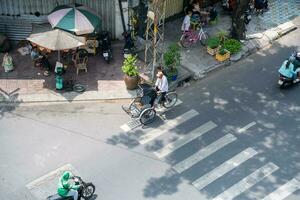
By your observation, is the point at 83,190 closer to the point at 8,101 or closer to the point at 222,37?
the point at 8,101

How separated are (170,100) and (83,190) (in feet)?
20.2

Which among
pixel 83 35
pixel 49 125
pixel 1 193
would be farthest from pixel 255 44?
pixel 1 193

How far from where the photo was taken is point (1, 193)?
17.9 m

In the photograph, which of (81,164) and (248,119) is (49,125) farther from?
(248,119)

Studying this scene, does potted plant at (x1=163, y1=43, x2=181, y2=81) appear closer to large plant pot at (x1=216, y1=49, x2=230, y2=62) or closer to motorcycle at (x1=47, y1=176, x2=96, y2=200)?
large plant pot at (x1=216, y1=49, x2=230, y2=62)

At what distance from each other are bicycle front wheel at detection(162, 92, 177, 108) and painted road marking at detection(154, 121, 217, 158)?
1.78 m

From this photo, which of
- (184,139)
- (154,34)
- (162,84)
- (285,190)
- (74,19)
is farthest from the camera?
(74,19)

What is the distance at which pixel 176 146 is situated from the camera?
2005 cm

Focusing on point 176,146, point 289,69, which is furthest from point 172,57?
point 289,69

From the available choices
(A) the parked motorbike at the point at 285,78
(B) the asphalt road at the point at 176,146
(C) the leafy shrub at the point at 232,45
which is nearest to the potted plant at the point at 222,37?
(C) the leafy shrub at the point at 232,45

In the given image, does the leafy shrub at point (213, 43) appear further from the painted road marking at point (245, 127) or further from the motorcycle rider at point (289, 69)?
the painted road marking at point (245, 127)

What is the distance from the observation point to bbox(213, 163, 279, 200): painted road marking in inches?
715

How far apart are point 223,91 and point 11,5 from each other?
421 inches

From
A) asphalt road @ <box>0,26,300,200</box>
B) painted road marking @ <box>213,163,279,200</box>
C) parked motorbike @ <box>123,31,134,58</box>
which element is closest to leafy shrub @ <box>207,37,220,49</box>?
asphalt road @ <box>0,26,300,200</box>
